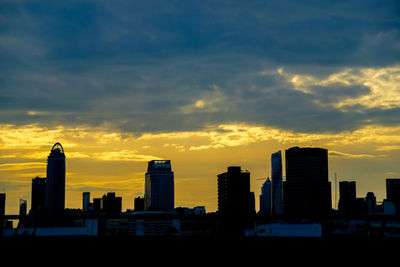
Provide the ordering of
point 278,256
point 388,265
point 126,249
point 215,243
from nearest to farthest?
point 388,265 < point 278,256 < point 126,249 < point 215,243

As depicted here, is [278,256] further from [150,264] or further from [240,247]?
[150,264]

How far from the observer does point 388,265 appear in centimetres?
4997

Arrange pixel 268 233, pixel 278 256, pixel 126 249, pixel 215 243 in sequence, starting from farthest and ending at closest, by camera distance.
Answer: pixel 268 233 < pixel 215 243 < pixel 126 249 < pixel 278 256

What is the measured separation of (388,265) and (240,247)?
65.1 feet

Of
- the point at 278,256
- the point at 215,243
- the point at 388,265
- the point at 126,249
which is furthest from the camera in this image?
the point at 215,243

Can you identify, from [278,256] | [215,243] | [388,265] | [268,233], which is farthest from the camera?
[268,233]

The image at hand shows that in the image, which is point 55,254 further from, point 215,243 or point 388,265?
point 388,265

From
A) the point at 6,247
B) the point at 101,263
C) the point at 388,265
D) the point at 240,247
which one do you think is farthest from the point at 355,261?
the point at 6,247

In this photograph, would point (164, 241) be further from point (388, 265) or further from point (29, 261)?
point (388, 265)

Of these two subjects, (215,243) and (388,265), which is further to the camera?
(215,243)

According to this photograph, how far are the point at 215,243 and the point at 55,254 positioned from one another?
2199cm

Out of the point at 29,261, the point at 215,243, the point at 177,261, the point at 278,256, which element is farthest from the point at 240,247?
the point at 29,261

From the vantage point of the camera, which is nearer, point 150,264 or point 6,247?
point 150,264

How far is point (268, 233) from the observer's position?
596ft
